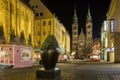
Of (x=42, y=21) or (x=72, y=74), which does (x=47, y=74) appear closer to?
(x=72, y=74)

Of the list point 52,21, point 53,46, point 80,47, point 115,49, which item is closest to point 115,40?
point 115,49

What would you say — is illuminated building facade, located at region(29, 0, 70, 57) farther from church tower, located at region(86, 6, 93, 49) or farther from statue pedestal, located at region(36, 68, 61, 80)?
church tower, located at region(86, 6, 93, 49)

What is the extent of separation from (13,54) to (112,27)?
38757 mm

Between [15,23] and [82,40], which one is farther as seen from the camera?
[82,40]

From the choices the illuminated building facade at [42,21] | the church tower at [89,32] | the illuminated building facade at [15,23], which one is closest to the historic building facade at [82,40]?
the church tower at [89,32]

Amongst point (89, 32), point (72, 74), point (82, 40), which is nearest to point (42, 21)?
point (72, 74)

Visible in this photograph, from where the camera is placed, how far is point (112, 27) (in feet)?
221

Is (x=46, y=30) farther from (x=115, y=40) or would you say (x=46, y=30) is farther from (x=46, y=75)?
(x=46, y=75)

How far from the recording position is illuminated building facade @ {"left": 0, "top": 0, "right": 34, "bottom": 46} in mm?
51713

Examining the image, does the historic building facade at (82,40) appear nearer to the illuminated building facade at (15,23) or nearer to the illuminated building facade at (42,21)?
the illuminated building facade at (42,21)

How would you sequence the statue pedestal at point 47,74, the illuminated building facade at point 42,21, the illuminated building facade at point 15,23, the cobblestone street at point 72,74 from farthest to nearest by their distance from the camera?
the illuminated building facade at point 42,21 < the illuminated building facade at point 15,23 < the cobblestone street at point 72,74 < the statue pedestal at point 47,74

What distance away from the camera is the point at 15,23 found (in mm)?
→ 57812

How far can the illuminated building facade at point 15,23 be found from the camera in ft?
170

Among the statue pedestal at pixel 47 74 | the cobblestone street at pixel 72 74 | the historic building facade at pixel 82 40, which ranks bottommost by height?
the cobblestone street at pixel 72 74
